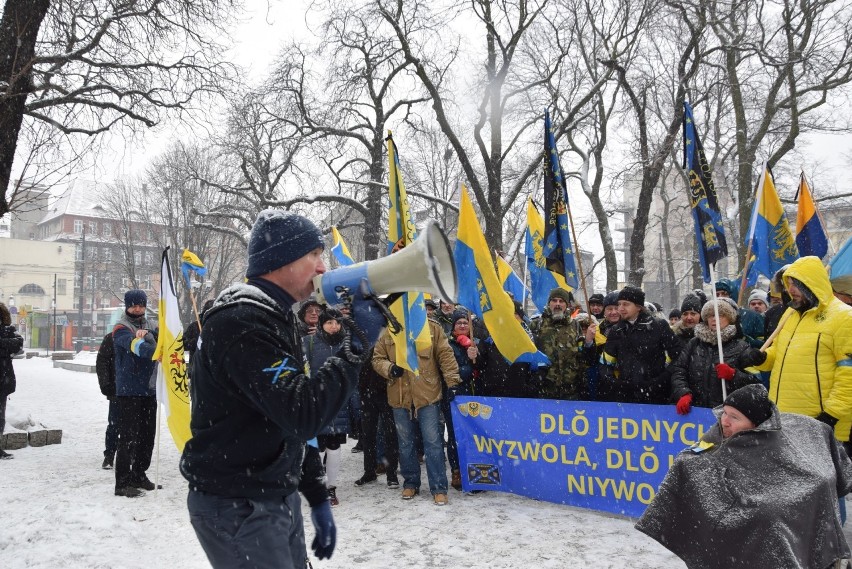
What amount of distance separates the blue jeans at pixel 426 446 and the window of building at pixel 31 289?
236 ft

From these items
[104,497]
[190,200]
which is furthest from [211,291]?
[104,497]

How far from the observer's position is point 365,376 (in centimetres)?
727

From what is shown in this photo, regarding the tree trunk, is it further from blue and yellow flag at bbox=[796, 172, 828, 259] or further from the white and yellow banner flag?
blue and yellow flag at bbox=[796, 172, 828, 259]

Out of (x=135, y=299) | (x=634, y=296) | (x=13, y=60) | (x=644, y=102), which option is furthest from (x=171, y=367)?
(x=644, y=102)

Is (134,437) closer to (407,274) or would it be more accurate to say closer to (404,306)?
(404,306)

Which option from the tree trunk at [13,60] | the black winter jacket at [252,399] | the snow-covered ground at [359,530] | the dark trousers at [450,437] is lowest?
the snow-covered ground at [359,530]

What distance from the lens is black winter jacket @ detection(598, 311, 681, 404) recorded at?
591 cm

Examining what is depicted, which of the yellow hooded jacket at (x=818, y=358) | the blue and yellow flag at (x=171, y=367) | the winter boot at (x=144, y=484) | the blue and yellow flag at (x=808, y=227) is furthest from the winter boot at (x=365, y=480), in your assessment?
the blue and yellow flag at (x=808, y=227)

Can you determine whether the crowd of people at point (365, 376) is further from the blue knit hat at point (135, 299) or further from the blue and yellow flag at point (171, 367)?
the blue and yellow flag at point (171, 367)

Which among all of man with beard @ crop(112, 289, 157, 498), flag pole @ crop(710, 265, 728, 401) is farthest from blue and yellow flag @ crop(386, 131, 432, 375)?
man with beard @ crop(112, 289, 157, 498)

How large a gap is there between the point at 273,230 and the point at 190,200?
27.3 meters

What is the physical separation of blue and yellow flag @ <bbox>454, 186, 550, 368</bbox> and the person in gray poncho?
251 centimetres

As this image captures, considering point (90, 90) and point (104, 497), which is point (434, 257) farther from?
point (90, 90)

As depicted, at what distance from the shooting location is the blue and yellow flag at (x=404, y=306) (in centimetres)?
603
